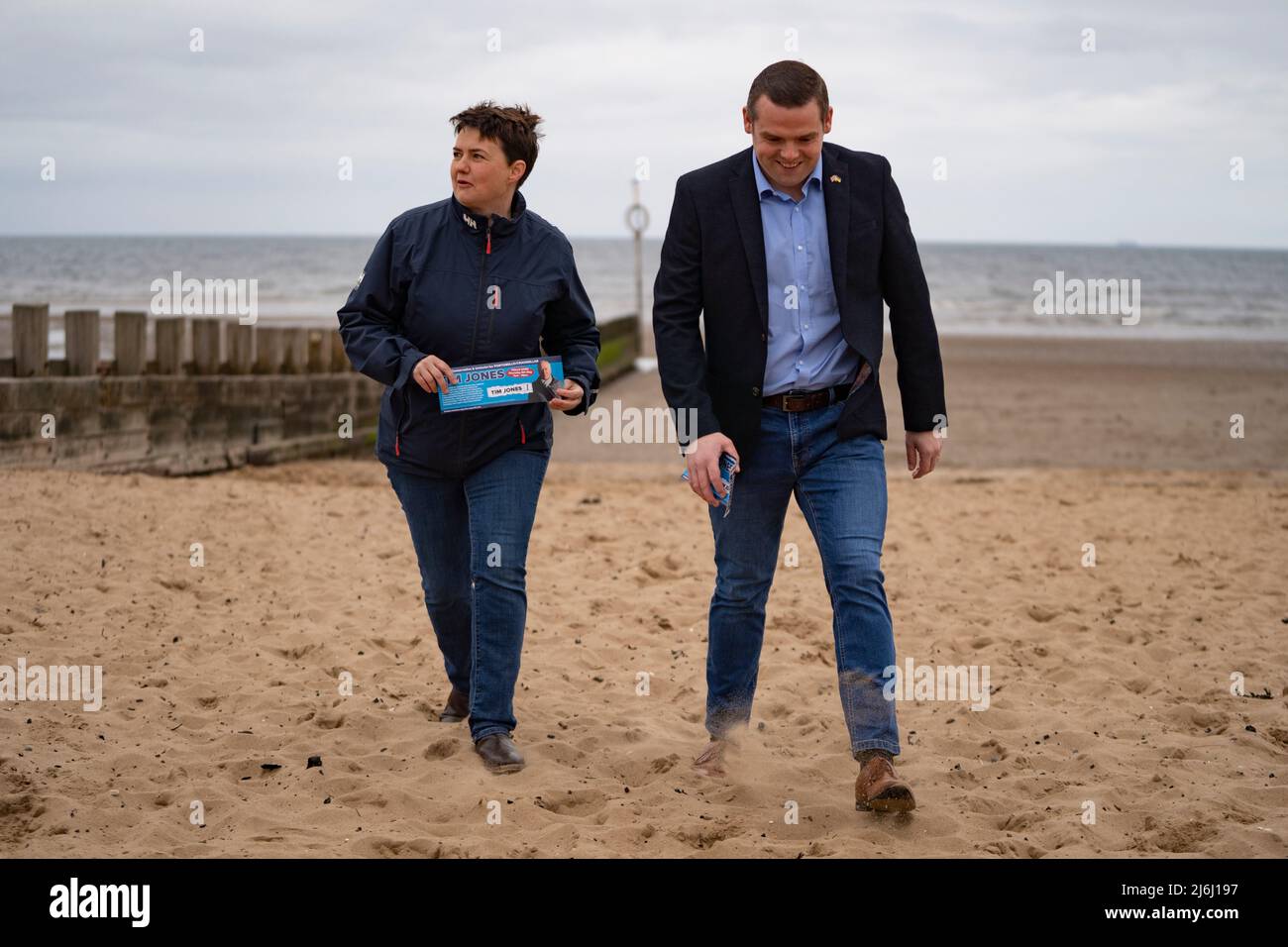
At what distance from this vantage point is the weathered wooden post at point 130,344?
888cm

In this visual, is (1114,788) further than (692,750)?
No

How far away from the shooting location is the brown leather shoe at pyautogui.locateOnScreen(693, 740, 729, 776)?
4391 mm

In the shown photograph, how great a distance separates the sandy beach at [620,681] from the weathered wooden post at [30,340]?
752mm

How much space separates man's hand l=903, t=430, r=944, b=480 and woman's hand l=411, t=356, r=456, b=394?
1.49 m

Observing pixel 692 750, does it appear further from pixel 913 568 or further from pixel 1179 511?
pixel 1179 511

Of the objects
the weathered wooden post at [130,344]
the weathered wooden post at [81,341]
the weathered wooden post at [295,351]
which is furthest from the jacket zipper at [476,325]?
the weathered wooden post at [295,351]

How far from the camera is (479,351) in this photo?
14.4 ft

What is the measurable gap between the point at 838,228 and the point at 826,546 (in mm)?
982

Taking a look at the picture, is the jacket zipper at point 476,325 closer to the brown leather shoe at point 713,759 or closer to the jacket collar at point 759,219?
the jacket collar at point 759,219

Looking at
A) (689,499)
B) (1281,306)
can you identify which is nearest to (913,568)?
(689,499)

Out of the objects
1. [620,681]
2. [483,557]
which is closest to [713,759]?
[483,557]

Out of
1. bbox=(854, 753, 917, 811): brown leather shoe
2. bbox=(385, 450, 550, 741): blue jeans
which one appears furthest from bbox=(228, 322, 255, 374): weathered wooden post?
bbox=(854, 753, 917, 811): brown leather shoe
